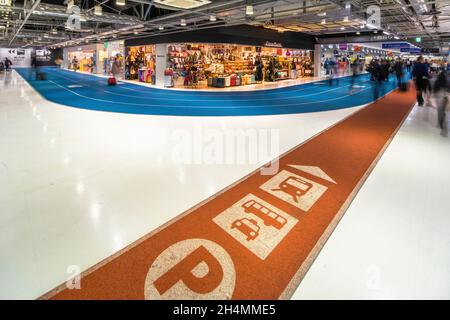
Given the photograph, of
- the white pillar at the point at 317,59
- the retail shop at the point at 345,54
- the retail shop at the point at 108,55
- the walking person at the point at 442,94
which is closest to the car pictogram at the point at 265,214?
the walking person at the point at 442,94

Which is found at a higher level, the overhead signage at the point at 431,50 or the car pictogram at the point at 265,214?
the overhead signage at the point at 431,50

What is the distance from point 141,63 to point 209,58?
6.34 metres

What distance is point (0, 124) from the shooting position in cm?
711

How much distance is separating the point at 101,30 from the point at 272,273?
1981 centimetres

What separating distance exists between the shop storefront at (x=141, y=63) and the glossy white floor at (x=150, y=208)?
49.5ft

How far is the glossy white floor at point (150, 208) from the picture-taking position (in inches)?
86.7

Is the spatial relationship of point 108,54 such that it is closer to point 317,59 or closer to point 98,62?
point 98,62

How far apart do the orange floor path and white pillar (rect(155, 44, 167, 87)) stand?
1594 cm

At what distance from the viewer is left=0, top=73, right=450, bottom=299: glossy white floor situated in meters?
2.20

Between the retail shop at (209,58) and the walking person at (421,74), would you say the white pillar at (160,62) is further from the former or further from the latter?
the walking person at (421,74)

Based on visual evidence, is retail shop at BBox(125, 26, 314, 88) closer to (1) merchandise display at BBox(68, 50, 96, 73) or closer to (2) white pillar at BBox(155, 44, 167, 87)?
(2) white pillar at BBox(155, 44, 167, 87)

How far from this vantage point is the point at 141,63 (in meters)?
22.2
